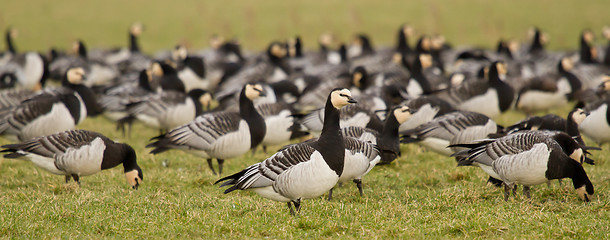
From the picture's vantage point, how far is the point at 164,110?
1470cm

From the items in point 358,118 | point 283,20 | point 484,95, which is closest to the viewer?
point 358,118

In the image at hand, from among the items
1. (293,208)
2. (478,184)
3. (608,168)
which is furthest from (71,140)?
(608,168)

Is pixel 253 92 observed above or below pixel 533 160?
below

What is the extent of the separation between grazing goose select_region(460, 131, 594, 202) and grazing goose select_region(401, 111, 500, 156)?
2.19 meters

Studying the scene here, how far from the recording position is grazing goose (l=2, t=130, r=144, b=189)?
994 cm

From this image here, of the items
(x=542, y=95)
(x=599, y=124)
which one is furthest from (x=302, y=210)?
(x=542, y=95)

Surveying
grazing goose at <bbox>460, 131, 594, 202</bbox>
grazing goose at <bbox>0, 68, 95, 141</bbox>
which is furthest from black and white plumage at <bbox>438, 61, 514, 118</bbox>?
grazing goose at <bbox>0, 68, 95, 141</bbox>

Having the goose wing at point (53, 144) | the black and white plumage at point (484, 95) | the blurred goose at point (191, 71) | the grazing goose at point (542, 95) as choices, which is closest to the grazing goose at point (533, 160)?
the black and white plumage at point (484, 95)

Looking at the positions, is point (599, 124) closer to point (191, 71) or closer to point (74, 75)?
point (74, 75)

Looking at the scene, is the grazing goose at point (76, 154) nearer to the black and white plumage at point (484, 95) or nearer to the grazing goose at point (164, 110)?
the grazing goose at point (164, 110)

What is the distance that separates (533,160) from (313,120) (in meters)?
5.42

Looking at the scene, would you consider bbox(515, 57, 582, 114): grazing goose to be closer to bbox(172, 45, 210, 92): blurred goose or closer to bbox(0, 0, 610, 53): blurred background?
bbox(172, 45, 210, 92): blurred goose

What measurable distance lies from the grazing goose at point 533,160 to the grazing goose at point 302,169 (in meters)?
2.43

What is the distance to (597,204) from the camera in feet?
27.8
